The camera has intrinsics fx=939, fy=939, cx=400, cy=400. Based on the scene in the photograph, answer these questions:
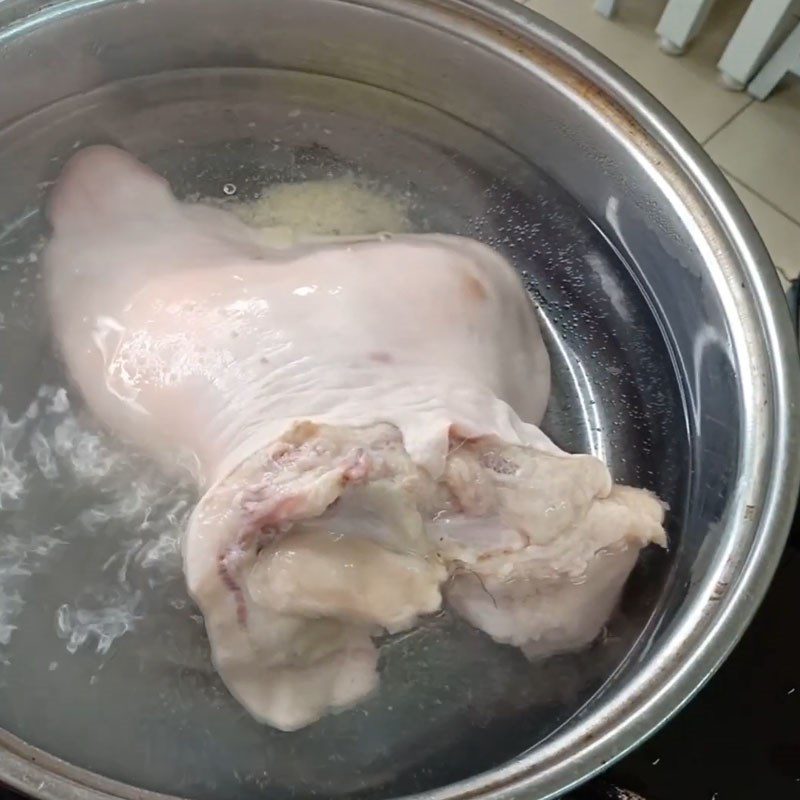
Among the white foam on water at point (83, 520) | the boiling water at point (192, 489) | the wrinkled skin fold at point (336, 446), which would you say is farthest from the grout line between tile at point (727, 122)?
the white foam on water at point (83, 520)

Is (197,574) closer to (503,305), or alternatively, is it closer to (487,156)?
(503,305)

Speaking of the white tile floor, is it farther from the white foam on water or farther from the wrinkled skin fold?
the white foam on water

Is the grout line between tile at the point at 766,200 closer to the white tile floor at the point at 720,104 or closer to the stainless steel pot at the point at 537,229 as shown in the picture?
the white tile floor at the point at 720,104

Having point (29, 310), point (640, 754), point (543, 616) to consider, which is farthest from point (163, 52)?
point (640, 754)

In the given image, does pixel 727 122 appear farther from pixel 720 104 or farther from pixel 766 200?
pixel 766 200

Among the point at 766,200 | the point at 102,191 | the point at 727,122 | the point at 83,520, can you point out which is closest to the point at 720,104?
the point at 727,122

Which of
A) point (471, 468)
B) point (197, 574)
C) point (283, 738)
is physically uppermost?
point (471, 468)
